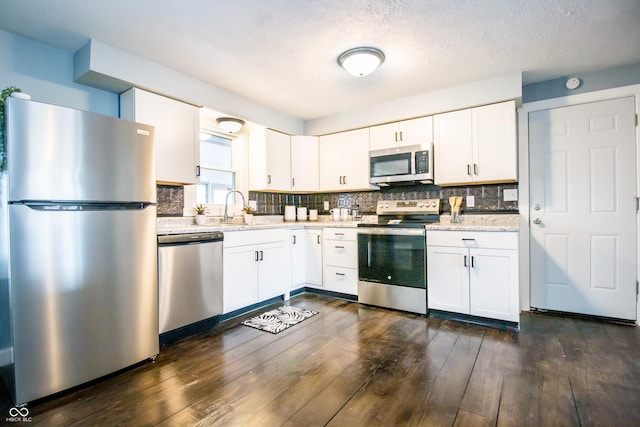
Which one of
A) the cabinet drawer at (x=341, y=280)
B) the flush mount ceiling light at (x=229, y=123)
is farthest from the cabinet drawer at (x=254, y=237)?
the flush mount ceiling light at (x=229, y=123)

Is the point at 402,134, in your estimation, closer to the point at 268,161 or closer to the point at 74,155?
the point at 268,161

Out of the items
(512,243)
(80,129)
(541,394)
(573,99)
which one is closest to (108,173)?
(80,129)

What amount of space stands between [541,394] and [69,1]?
351 centimetres

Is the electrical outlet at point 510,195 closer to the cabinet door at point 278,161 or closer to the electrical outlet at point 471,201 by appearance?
the electrical outlet at point 471,201

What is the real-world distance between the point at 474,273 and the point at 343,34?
225 centimetres

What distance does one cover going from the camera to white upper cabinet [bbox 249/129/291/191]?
12.2ft

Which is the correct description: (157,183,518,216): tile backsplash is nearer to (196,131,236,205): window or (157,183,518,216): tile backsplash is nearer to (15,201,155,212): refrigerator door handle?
(196,131,236,205): window

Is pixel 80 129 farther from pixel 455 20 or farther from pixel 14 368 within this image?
pixel 455 20

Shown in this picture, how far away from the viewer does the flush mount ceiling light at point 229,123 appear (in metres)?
3.23

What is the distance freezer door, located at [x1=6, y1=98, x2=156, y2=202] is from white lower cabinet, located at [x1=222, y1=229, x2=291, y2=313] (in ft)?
3.28

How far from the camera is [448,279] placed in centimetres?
287

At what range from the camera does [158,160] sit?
266cm

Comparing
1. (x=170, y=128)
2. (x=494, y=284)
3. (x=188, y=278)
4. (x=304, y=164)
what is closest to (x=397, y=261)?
(x=494, y=284)

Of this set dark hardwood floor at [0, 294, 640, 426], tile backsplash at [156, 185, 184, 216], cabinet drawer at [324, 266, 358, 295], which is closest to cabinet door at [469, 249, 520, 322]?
dark hardwood floor at [0, 294, 640, 426]
